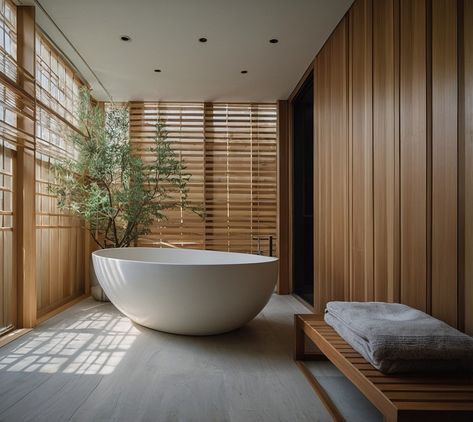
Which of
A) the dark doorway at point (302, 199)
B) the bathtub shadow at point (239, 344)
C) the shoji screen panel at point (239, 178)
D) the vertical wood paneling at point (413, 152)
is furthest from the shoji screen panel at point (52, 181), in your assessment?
the vertical wood paneling at point (413, 152)

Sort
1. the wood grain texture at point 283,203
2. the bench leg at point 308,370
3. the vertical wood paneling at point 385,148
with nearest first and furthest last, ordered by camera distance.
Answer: the bench leg at point 308,370 < the vertical wood paneling at point 385,148 < the wood grain texture at point 283,203

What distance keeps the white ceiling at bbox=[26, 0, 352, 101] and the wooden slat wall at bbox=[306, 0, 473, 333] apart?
383 mm

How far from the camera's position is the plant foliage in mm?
3809

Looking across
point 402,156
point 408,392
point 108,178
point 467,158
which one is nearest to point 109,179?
point 108,178

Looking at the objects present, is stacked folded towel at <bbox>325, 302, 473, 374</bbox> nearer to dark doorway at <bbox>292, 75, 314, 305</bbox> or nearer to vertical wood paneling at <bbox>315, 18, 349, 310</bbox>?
vertical wood paneling at <bbox>315, 18, 349, 310</bbox>

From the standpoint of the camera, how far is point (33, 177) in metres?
2.90

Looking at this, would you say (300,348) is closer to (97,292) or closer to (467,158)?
(467,158)

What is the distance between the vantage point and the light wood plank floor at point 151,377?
1.65 metres

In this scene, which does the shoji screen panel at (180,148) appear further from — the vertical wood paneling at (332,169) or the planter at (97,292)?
the vertical wood paneling at (332,169)

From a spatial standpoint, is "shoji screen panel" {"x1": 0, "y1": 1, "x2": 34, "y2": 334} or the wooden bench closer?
the wooden bench

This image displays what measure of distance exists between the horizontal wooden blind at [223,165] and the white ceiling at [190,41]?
40 cm

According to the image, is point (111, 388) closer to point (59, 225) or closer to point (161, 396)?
point (161, 396)

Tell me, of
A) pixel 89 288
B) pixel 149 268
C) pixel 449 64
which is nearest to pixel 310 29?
pixel 449 64

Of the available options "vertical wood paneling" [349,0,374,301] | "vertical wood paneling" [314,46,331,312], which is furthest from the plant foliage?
"vertical wood paneling" [349,0,374,301]
